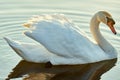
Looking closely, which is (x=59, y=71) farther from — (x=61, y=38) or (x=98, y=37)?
(x=98, y=37)

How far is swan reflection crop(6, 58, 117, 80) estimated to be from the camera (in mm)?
9078

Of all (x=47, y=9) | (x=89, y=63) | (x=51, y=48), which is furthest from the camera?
(x=47, y=9)

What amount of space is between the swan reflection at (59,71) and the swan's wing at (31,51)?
0.17 meters

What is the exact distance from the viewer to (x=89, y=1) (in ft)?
40.4

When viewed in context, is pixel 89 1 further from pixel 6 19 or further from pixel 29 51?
pixel 29 51

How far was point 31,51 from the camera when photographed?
933cm

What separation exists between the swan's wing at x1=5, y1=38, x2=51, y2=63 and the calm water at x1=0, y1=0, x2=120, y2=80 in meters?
0.46

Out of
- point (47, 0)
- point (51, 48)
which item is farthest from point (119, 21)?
point (51, 48)

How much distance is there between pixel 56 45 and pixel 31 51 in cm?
53

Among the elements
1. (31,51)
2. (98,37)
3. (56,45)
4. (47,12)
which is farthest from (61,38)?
(47,12)

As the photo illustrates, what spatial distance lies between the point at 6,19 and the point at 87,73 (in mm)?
2763

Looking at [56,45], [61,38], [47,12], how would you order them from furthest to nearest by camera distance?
1. [47,12]
2. [61,38]
3. [56,45]

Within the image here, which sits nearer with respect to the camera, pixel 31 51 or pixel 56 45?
pixel 56 45

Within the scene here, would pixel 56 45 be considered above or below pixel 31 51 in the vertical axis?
above
